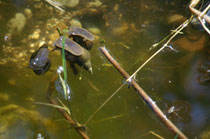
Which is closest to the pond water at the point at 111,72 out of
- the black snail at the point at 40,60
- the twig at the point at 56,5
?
the twig at the point at 56,5

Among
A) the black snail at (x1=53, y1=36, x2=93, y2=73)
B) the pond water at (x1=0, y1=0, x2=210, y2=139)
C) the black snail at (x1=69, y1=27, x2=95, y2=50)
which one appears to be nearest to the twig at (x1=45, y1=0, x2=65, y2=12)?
the pond water at (x1=0, y1=0, x2=210, y2=139)

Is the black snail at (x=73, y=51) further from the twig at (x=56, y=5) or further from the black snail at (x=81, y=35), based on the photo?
the twig at (x=56, y=5)

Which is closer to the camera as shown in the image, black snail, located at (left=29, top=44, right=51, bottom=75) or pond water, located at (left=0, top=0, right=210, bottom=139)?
black snail, located at (left=29, top=44, right=51, bottom=75)

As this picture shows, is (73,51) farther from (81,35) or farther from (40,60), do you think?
(40,60)

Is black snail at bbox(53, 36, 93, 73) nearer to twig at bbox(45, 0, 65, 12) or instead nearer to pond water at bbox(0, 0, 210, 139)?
pond water at bbox(0, 0, 210, 139)

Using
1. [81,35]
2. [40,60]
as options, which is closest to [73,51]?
[81,35]

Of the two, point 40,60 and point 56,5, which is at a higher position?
point 56,5

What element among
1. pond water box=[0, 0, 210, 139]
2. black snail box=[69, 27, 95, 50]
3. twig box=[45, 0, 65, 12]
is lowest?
pond water box=[0, 0, 210, 139]

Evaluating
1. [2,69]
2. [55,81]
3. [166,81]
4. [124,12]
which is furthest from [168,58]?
[2,69]

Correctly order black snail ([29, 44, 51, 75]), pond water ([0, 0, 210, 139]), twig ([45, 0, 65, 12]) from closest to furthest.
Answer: black snail ([29, 44, 51, 75]) → pond water ([0, 0, 210, 139]) → twig ([45, 0, 65, 12])
